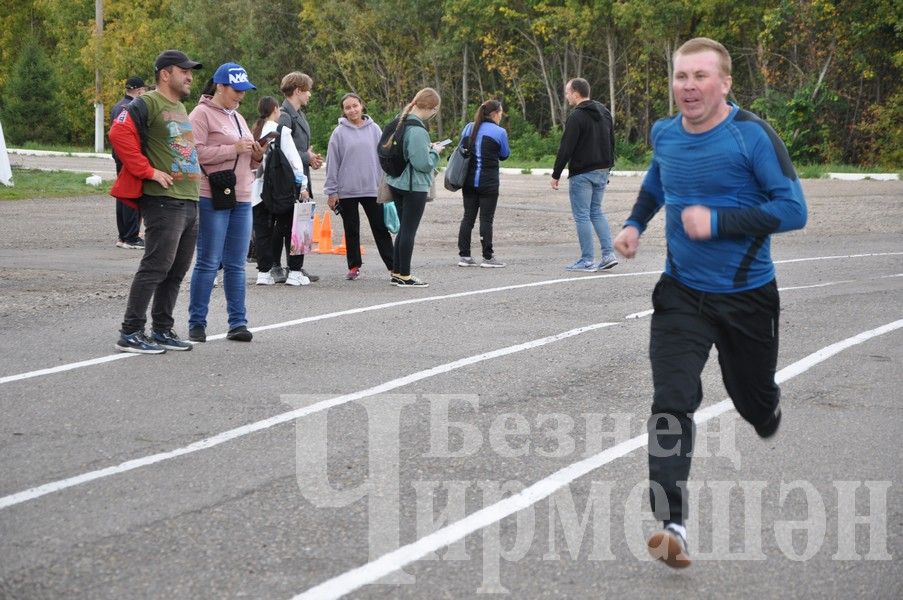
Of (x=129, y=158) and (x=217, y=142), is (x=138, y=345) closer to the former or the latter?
(x=129, y=158)

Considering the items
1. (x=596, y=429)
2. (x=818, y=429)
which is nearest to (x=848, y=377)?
(x=818, y=429)

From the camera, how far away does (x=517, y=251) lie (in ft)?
56.2

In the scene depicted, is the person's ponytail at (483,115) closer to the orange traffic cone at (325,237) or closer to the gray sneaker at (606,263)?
the gray sneaker at (606,263)

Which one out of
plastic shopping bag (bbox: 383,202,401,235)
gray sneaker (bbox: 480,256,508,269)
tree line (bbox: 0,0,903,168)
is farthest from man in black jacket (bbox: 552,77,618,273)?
tree line (bbox: 0,0,903,168)

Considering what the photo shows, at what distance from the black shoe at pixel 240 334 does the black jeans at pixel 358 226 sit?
361 cm

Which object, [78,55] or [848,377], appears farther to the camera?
[78,55]

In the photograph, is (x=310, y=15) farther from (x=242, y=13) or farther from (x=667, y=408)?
(x=667, y=408)

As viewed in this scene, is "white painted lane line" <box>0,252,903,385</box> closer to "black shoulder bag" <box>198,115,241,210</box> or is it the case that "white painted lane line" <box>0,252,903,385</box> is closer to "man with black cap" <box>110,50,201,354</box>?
"man with black cap" <box>110,50,201,354</box>

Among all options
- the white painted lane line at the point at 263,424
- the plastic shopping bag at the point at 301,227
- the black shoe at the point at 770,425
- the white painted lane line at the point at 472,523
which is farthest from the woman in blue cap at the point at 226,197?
the black shoe at the point at 770,425

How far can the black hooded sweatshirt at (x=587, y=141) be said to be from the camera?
564 inches

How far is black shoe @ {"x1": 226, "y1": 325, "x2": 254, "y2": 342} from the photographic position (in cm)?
955

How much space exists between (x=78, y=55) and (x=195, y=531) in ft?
221

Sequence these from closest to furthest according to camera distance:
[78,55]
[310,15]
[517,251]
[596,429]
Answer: [596,429] < [517,251] < [310,15] < [78,55]

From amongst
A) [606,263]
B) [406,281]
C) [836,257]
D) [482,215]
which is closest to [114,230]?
[482,215]
